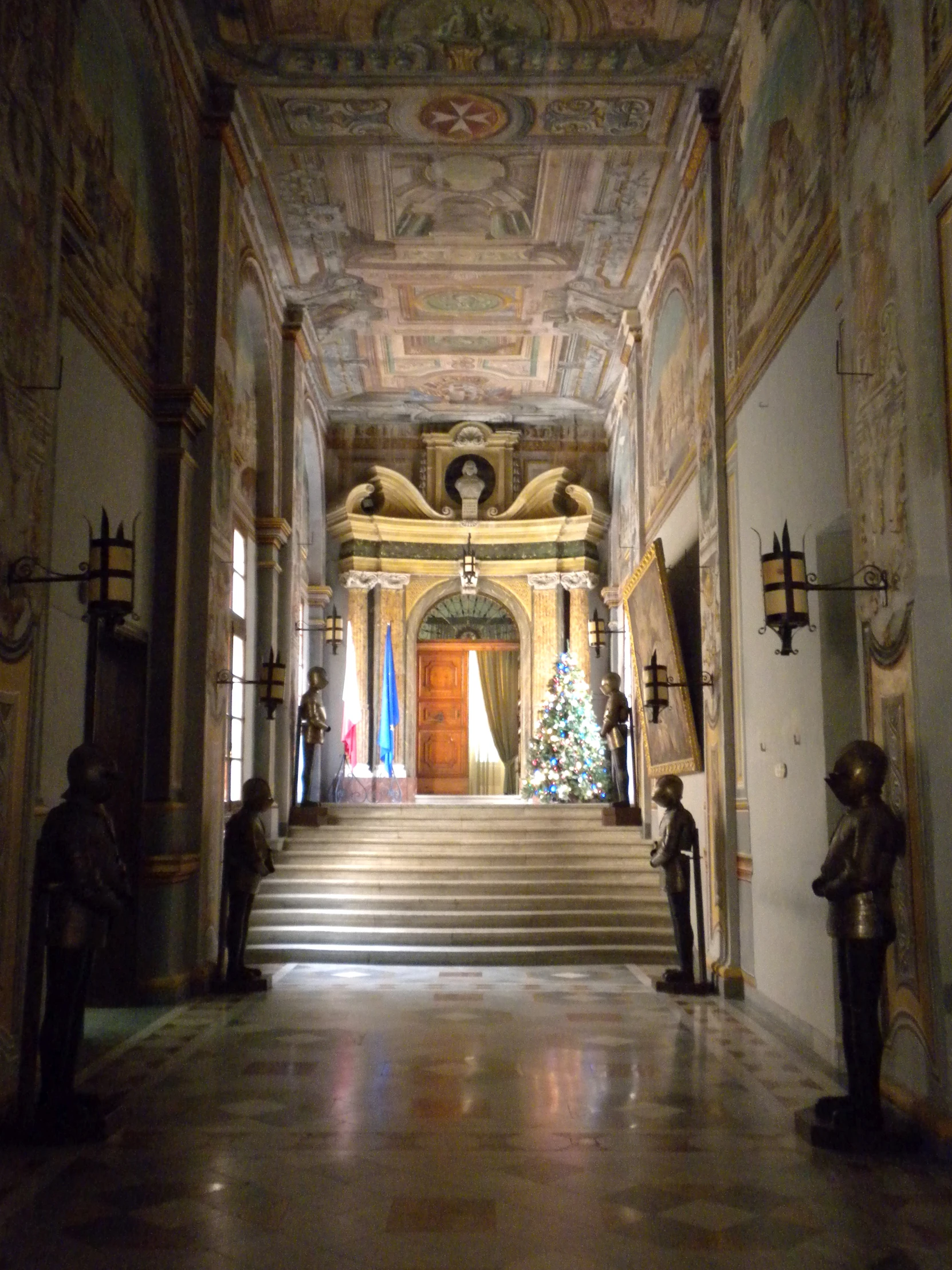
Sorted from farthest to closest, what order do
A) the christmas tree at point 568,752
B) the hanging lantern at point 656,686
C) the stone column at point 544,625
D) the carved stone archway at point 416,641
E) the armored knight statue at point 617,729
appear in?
the stone column at point 544,625
the carved stone archway at point 416,641
the christmas tree at point 568,752
the armored knight statue at point 617,729
the hanging lantern at point 656,686

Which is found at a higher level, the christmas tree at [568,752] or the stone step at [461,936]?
the christmas tree at [568,752]

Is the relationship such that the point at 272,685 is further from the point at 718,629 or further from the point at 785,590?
the point at 785,590

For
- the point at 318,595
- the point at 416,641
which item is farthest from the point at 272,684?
the point at 416,641

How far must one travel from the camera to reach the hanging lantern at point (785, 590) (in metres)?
6.34

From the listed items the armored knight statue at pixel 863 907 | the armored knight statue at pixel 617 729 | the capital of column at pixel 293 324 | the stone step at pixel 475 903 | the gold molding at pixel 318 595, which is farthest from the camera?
the gold molding at pixel 318 595

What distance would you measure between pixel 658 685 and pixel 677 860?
207 centimetres

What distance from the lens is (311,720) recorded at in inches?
609

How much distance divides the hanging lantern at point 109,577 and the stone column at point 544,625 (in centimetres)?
1337

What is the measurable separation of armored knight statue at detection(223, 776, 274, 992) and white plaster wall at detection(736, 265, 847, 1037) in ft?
12.8

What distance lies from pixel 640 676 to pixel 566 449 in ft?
29.1

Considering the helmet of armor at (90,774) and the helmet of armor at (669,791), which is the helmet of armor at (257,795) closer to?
the helmet of armor at (669,791)

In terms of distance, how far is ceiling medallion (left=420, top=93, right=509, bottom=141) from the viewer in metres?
10.8

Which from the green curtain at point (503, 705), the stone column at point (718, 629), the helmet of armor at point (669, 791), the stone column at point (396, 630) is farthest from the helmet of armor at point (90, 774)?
the green curtain at point (503, 705)

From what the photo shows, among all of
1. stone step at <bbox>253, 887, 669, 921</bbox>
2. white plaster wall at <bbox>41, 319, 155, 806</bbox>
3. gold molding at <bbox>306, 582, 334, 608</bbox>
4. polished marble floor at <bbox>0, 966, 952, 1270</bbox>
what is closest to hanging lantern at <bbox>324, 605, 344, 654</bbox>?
gold molding at <bbox>306, 582, 334, 608</bbox>
